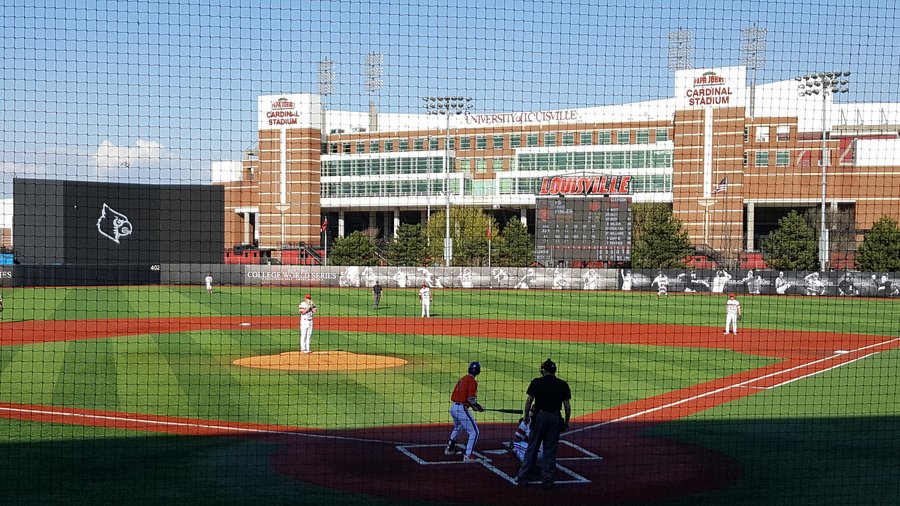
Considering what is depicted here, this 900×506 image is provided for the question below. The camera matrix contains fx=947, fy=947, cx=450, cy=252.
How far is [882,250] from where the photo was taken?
168 feet

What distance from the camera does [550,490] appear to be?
1044cm

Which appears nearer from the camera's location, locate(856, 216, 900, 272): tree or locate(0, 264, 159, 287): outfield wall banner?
locate(0, 264, 159, 287): outfield wall banner

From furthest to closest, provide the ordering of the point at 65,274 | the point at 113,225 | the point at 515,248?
1. the point at 515,248
2. the point at 65,274
3. the point at 113,225

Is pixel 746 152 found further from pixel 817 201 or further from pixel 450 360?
pixel 450 360

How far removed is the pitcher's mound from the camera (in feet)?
66.3

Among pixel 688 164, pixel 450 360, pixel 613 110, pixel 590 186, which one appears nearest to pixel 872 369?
pixel 450 360

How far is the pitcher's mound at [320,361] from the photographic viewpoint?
2022 cm

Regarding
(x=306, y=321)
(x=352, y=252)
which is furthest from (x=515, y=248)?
(x=306, y=321)

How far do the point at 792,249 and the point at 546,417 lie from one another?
4721 centimetres

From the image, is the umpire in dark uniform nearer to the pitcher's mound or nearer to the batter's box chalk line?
the batter's box chalk line

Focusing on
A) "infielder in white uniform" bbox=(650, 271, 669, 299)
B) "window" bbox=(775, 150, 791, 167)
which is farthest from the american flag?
"infielder in white uniform" bbox=(650, 271, 669, 299)

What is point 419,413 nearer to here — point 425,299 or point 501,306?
point 425,299

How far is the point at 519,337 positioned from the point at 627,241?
51.5 feet

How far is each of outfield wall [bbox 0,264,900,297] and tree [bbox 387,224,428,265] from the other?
20.6 ft
